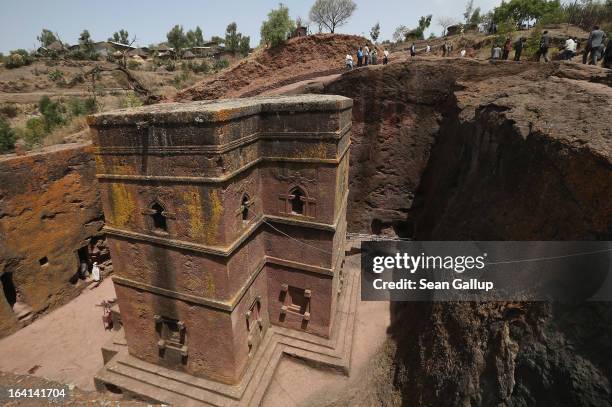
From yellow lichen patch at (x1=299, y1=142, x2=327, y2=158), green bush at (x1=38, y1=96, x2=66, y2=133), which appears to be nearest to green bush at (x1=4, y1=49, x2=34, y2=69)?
green bush at (x1=38, y1=96, x2=66, y2=133)

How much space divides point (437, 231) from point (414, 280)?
2.43m

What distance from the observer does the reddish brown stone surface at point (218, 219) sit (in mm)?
6402

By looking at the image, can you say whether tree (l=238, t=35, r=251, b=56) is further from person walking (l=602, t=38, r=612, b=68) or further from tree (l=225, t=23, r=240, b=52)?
person walking (l=602, t=38, r=612, b=68)

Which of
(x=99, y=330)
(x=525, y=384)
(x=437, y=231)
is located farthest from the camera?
(x=99, y=330)

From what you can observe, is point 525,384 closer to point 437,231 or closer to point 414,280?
point 437,231

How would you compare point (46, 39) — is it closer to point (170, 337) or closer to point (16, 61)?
point (16, 61)

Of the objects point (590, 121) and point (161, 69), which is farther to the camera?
point (161, 69)

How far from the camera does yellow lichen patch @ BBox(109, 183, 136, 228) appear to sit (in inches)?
281

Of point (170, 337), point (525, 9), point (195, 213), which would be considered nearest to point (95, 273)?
point (170, 337)

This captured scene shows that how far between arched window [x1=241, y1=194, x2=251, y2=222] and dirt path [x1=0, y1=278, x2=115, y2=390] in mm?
7327

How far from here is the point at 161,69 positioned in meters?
50.8

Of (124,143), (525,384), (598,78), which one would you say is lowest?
(525,384)

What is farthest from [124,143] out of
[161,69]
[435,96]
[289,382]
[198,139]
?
[161,69]

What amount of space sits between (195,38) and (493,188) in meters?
83.1
